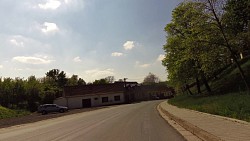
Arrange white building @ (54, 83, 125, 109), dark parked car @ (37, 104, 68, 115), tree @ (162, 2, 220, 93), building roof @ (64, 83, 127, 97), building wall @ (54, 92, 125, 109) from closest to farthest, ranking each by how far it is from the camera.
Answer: tree @ (162, 2, 220, 93)
dark parked car @ (37, 104, 68, 115)
building wall @ (54, 92, 125, 109)
white building @ (54, 83, 125, 109)
building roof @ (64, 83, 127, 97)

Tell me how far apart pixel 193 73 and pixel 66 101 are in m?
49.5

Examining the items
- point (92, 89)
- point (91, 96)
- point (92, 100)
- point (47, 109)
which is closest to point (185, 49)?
point (47, 109)

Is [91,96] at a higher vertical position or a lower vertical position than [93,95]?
lower

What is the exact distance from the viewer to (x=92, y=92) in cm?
9106

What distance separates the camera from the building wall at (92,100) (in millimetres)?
87312

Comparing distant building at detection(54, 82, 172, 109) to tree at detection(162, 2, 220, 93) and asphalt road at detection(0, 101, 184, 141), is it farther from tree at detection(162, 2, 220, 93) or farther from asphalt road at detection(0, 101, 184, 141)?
asphalt road at detection(0, 101, 184, 141)

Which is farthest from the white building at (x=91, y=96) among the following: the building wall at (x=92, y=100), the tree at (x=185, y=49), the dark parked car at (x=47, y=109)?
the tree at (x=185, y=49)

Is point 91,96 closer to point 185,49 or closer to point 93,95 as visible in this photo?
point 93,95

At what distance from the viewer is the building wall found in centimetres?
8731

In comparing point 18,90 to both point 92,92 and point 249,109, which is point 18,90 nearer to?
point 92,92

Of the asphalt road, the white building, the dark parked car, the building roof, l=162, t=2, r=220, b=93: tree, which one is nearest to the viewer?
the asphalt road

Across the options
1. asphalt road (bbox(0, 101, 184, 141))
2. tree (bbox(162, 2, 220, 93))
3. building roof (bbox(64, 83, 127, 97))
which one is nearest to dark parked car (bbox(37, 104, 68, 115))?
tree (bbox(162, 2, 220, 93))

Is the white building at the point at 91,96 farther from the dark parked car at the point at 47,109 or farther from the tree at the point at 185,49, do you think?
the tree at the point at 185,49

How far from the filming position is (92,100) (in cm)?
8988
